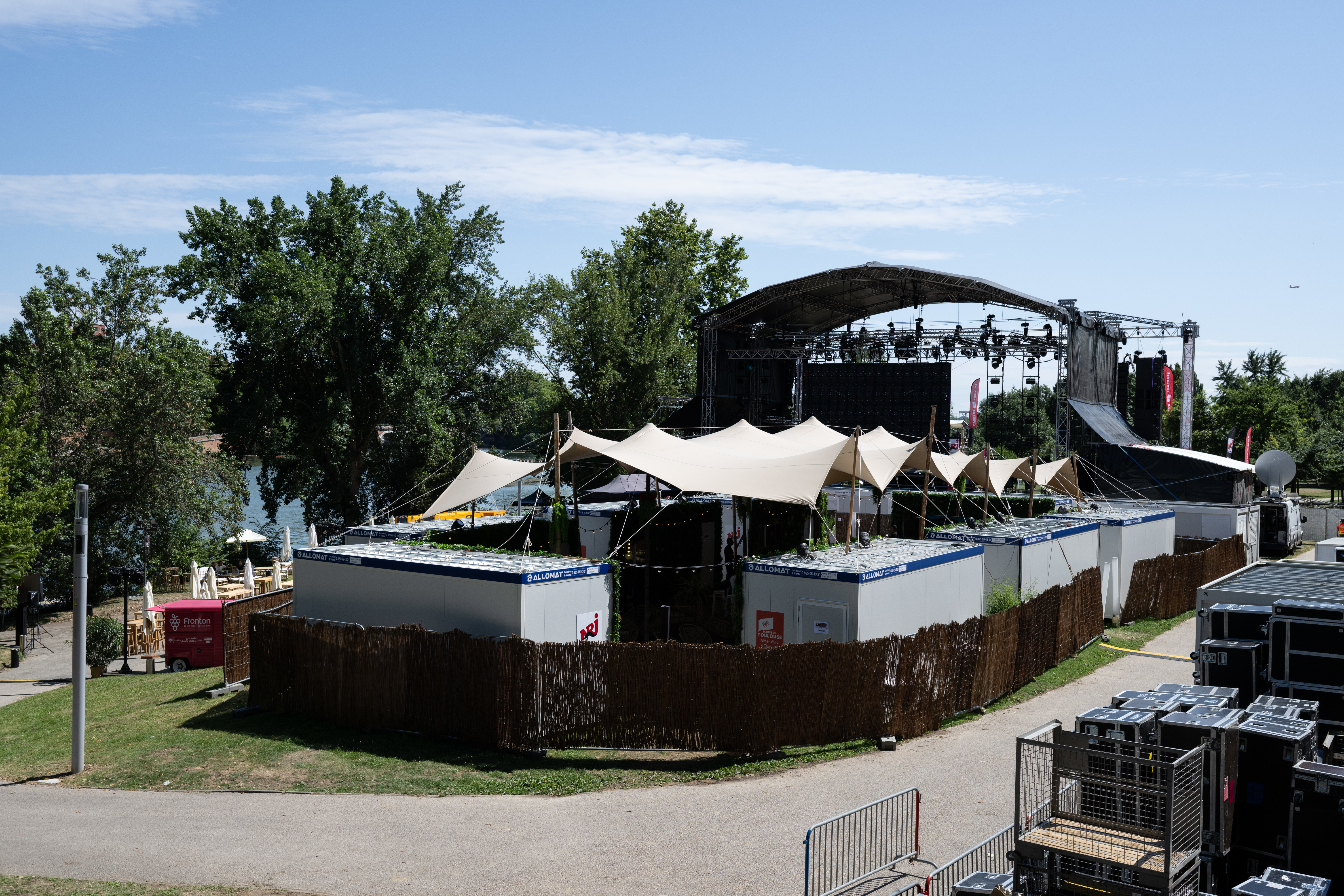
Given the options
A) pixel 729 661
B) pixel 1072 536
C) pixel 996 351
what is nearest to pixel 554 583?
pixel 729 661

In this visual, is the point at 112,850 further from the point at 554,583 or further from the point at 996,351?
the point at 996,351

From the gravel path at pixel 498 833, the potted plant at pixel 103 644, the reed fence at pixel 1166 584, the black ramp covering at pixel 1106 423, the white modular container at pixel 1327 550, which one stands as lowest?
the potted plant at pixel 103 644

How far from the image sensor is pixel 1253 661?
9734 millimetres

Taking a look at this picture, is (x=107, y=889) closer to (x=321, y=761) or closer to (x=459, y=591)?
(x=321, y=761)

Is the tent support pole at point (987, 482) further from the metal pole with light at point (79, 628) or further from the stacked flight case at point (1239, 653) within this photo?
the metal pole with light at point (79, 628)

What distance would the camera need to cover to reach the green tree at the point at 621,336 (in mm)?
50438

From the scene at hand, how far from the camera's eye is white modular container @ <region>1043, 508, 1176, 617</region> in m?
24.9

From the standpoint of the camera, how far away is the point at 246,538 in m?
35.0

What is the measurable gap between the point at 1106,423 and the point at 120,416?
114ft

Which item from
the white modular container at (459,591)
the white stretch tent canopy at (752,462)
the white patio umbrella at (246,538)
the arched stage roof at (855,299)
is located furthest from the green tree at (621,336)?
the white modular container at (459,591)

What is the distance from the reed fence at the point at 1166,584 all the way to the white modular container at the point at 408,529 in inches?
606

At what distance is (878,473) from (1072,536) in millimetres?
4946

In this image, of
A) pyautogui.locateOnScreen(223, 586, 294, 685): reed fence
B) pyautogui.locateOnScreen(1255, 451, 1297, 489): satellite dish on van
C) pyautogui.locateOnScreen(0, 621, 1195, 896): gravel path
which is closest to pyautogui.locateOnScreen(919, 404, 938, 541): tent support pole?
pyautogui.locateOnScreen(0, 621, 1195, 896): gravel path

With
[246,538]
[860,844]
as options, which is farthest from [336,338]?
[860,844]
